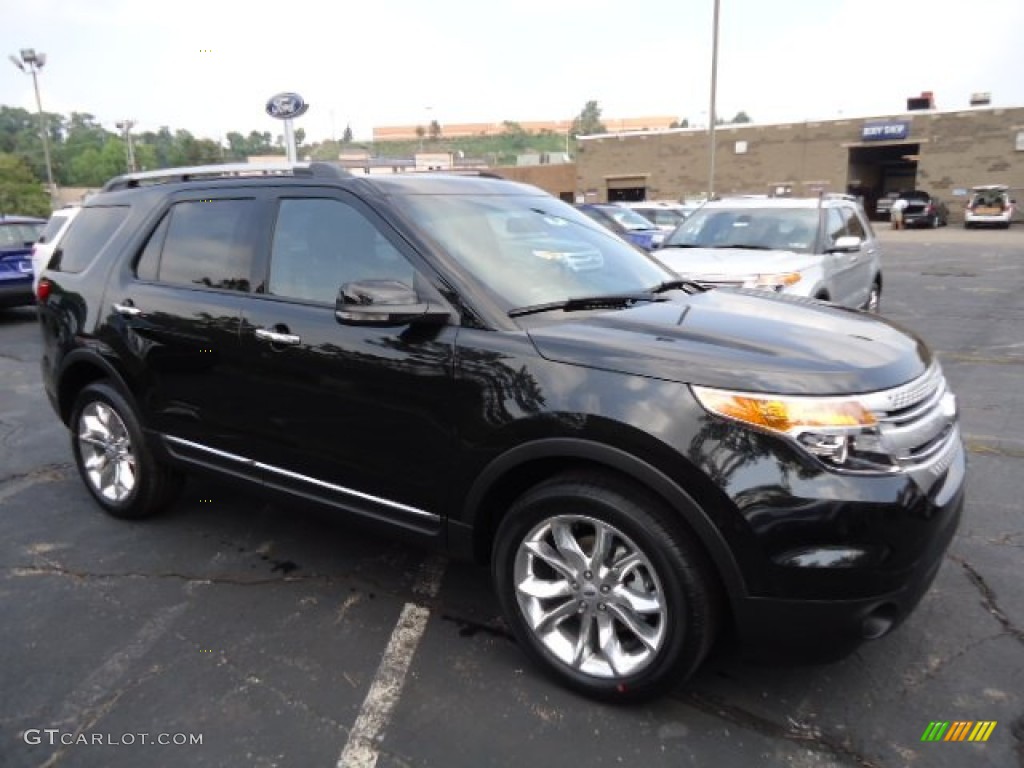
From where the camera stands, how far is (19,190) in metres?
61.4

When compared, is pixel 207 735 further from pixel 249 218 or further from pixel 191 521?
pixel 249 218

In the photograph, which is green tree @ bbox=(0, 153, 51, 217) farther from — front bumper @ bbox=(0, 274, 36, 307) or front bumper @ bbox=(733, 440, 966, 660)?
front bumper @ bbox=(733, 440, 966, 660)

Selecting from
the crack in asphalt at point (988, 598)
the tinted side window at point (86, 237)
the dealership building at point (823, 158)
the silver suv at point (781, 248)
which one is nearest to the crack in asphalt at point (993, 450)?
the crack in asphalt at point (988, 598)

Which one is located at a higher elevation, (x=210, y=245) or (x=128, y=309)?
(x=210, y=245)

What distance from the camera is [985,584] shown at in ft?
11.3

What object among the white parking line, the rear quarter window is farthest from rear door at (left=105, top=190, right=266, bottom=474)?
the rear quarter window

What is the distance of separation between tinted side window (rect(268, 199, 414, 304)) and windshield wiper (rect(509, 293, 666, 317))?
48cm

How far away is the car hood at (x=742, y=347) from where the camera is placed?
2.38 m

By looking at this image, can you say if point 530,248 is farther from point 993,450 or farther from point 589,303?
point 993,450

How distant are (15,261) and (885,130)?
1690 inches

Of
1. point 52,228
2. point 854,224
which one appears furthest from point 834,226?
point 52,228

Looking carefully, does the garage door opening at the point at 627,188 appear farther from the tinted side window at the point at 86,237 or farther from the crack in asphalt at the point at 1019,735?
the crack in asphalt at the point at 1019,735

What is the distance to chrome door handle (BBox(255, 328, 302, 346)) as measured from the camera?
3.23 m

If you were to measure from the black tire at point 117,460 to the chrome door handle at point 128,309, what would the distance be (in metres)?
0.45
